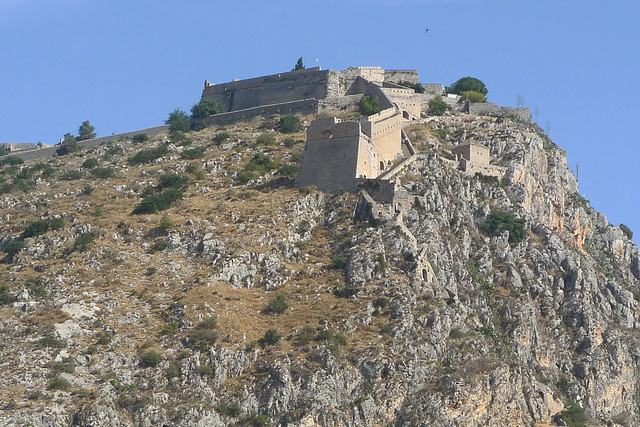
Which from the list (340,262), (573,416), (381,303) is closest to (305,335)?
(381,303)

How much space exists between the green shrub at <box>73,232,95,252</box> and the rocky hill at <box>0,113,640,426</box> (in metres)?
0.12

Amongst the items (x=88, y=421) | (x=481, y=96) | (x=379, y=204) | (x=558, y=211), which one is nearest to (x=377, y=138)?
(x=379, y=204)

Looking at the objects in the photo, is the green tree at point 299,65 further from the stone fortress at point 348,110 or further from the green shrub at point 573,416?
the green shrub at point 573,416

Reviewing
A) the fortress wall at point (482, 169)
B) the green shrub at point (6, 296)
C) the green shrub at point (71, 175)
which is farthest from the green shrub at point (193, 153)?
the green shrub at point (6, 296)

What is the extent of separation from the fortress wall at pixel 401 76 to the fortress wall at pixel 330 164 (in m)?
24.3

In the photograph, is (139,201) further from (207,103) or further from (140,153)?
(207,103)

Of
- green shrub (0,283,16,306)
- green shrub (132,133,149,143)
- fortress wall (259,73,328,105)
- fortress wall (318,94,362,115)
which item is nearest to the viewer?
green shrub (0,283,16,306)

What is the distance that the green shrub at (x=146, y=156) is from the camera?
99.3 metres

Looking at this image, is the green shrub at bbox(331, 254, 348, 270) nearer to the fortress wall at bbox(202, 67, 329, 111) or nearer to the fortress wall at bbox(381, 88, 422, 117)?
the fortress wall at bbox(381, 88, 422, 117)

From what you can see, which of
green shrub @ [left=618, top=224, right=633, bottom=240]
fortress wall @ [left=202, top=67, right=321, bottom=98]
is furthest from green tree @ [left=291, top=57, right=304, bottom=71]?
green shrub @ [left=618, top=224, right=633, bottom=240]

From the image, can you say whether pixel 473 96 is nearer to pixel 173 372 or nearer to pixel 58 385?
pixel 173 372

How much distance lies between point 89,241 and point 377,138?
1959cm

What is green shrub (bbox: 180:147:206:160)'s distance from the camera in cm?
9825

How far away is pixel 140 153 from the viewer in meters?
100
